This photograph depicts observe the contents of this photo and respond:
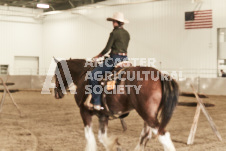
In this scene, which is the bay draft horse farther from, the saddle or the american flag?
the american flag

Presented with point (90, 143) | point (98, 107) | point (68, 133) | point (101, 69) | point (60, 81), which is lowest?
point (68, 133)

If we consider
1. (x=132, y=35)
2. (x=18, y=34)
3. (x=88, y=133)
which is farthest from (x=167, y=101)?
(x=18, y=34)

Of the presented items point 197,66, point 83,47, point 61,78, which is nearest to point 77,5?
point 83,47

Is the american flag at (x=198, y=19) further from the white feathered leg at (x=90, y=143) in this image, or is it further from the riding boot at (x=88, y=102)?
the white feathered leg at (x=90, y=143)

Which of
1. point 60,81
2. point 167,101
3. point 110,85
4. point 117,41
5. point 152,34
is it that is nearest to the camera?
point 167,101

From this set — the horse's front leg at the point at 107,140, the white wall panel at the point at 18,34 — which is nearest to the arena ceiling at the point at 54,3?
the white wall panel at the point at 18,34

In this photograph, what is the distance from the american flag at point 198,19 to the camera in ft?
71.8

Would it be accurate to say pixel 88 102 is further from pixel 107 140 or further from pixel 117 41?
pixel 117 41

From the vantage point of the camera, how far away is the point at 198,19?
22.4 meters

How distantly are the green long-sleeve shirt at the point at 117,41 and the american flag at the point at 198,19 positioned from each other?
17.8 m

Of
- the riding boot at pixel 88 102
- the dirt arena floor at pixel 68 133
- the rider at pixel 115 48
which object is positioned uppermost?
the rider at pixel 115 48

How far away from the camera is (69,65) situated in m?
6.48

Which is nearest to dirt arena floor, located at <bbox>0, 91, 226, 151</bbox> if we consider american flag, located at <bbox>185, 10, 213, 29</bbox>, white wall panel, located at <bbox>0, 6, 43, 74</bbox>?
american flag, located at <bbox>185, 10, 213, 29</bbox>

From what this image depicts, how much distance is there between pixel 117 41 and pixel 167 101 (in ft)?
5.20
